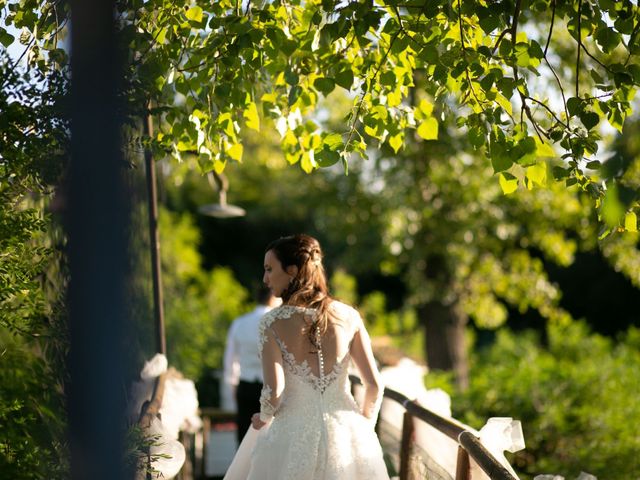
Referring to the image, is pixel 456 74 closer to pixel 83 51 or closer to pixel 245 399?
pixel 83 51

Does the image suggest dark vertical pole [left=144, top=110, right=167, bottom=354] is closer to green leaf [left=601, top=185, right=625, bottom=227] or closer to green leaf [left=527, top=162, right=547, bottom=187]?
green leaf [left=527, top=162, right=547, bottom=187]

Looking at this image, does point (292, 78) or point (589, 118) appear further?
→ point (292, 78)

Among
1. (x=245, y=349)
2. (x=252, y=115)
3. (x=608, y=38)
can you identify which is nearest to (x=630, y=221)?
(x=608, y=38)

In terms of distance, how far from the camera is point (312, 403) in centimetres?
445

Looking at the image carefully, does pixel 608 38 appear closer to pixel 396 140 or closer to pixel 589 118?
pixel 589 118

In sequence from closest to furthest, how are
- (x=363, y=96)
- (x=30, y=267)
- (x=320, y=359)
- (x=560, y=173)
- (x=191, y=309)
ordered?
(x=30, y=267) → (x=560, y=173) → (x=363, y=96) → (x=320, y=359) → (x=191, y=309)

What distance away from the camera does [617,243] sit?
12.3 meters

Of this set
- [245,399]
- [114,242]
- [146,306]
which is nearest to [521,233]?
[245,399]

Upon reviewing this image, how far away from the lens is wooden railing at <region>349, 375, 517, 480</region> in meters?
3.29

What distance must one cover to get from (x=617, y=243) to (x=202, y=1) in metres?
9.33

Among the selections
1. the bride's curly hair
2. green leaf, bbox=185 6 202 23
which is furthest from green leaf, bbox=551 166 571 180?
green leaf, bbox=185 6 202 23

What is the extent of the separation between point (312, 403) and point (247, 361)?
8.94ft

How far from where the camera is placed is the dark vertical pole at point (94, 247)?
7.50ft

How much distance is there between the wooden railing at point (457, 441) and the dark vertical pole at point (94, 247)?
1.41 metres
